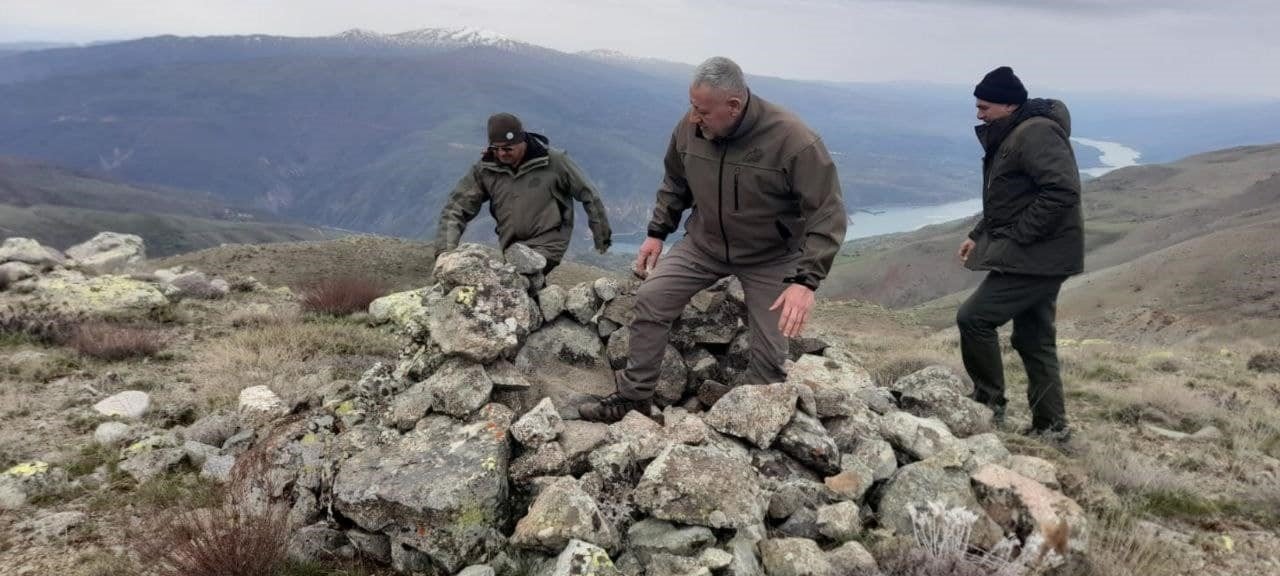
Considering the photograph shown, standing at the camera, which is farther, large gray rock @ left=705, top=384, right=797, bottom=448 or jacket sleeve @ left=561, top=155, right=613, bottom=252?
jacket sleeve @ left=561, top=155, right=613, bottom=252

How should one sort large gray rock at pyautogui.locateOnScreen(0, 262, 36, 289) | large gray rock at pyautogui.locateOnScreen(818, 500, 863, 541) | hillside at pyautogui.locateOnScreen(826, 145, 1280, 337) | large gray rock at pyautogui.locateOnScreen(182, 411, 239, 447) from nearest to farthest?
1. large gray rock at pyautogui.locateOnScreen(818, 500, 863, 541)
2. large gray rock at pyautogui.locateOnScreen(182, 411, 239, 447)
3. large gray rock at pyautogui.locateOnScreen(0, 262, 36, 289)
4. hillside at pyautogui.locateOnScreen(826, 145, 1280, 337)

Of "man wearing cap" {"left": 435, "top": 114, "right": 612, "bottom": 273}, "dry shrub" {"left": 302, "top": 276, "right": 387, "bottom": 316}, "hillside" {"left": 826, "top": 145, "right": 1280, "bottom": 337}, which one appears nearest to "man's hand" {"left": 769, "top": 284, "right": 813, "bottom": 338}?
"man wearing cap" {"left": 435, "top": 114, "right": 612, "bottom": 273}

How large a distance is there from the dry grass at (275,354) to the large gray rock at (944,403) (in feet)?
20.2

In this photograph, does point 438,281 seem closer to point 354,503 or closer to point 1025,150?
point 354,503

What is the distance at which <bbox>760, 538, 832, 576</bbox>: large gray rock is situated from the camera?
3.66 m

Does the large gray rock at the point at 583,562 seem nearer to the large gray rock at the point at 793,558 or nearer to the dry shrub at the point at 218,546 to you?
the large gray rock at the point at 793,558

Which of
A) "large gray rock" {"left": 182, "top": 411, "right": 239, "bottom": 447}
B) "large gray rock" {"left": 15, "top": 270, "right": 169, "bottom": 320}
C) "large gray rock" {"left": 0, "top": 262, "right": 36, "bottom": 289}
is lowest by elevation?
"large gray rock" {"left": 0, "top": 262, "right": 36, "bottom": 289}

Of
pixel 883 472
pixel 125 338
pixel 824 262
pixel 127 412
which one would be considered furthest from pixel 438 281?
pixel 125 338

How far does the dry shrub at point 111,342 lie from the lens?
921 centimetres

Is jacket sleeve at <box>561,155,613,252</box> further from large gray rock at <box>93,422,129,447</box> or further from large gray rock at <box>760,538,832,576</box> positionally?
large gray rock at <box>93,422,129,447</box>

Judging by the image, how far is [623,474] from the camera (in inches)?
171

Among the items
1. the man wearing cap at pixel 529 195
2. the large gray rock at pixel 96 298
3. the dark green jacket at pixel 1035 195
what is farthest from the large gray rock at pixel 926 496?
the large gray rock at pixel 96 298

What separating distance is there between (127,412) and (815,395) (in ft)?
23.0

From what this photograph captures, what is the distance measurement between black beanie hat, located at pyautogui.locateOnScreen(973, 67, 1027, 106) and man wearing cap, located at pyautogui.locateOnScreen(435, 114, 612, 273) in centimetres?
404
